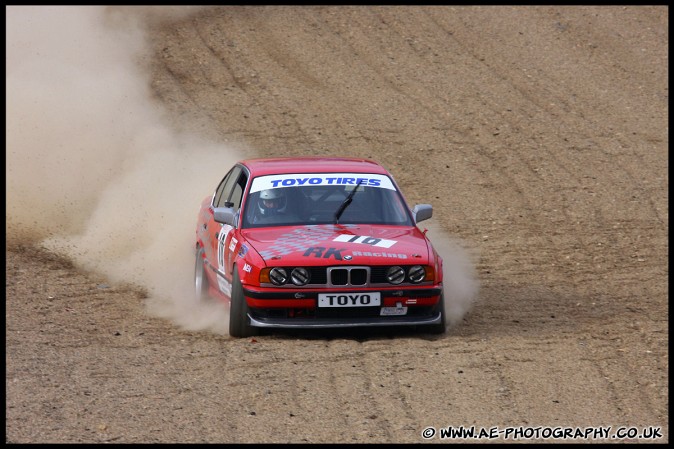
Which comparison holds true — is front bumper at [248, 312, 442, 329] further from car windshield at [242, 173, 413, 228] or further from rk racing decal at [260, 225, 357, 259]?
car windshield at [242, 173, 413, 228]

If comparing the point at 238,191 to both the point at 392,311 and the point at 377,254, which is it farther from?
the point at 392,311

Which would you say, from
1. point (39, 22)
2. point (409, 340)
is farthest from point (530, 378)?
point (39, 22)

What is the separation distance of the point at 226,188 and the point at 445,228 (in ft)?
14.2

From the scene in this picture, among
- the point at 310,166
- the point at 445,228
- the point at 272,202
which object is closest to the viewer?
the point at 272,202

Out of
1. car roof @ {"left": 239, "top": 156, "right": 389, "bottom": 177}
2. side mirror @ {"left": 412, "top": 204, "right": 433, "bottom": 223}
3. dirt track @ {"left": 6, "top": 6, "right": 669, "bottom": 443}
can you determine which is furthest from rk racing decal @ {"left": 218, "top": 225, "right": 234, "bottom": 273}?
side mirror @ {"left": 412, "top": 204, "right": 433, "bottom": 223}

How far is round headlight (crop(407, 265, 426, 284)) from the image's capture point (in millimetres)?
9305

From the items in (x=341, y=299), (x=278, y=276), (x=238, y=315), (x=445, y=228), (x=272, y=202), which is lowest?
(x=445, y=228)

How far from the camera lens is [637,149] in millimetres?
18266

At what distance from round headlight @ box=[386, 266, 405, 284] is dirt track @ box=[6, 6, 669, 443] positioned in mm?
484

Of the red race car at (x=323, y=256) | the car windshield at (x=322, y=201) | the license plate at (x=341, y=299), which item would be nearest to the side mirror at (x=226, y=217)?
the red race car at (x=323, y=256)

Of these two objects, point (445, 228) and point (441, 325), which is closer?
point (441, 325)

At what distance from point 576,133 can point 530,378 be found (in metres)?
11.4

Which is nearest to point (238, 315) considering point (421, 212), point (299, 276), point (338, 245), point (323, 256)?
point (299, 276)

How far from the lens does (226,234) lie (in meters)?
10.3
